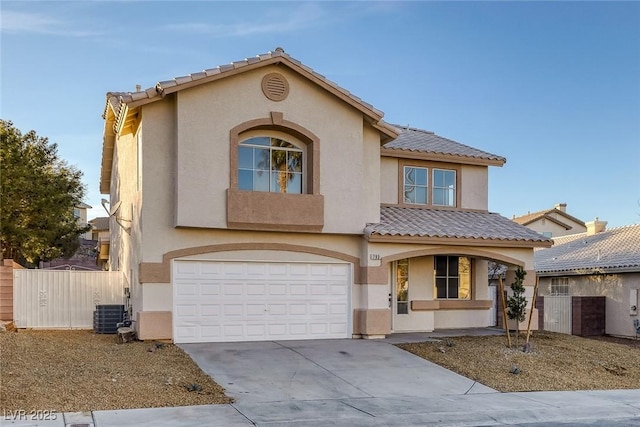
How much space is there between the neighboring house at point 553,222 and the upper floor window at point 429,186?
29.5m

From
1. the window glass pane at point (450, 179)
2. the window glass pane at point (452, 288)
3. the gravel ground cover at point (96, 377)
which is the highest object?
the window glass pane at point (450, 179)

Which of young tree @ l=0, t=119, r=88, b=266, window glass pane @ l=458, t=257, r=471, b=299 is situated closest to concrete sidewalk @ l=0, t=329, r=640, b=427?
window glass pane @ l=458, t=257, r=471, b=299

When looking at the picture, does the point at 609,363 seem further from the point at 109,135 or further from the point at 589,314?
the point at 109,135

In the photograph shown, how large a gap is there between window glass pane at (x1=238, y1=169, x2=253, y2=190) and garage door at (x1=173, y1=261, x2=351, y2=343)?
2.01m

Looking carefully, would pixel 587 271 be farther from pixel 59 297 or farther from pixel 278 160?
pixel 59 297

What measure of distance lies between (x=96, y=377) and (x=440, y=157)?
13.0 m

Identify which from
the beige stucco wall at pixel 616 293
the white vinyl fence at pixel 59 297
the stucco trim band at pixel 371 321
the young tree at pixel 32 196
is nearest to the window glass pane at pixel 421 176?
the stucco trim band at pixel 371 321

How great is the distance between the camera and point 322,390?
1207 cm

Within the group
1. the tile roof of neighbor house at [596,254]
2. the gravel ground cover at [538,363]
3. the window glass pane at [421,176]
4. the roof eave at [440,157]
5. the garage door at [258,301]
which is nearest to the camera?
the gravel ground cover at [538,363]

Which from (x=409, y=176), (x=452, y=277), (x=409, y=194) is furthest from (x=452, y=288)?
(x=409, y=176)

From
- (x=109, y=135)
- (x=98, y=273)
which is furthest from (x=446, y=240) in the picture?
(x=109, y=135)

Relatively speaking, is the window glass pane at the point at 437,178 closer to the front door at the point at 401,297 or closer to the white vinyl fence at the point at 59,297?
the front door at the point at 401,297

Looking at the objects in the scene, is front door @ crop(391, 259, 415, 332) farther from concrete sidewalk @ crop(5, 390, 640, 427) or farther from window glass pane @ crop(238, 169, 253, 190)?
concrete sidewalk @ crop(5, 390, 640, 427)

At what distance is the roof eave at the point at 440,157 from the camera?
20.3 m
